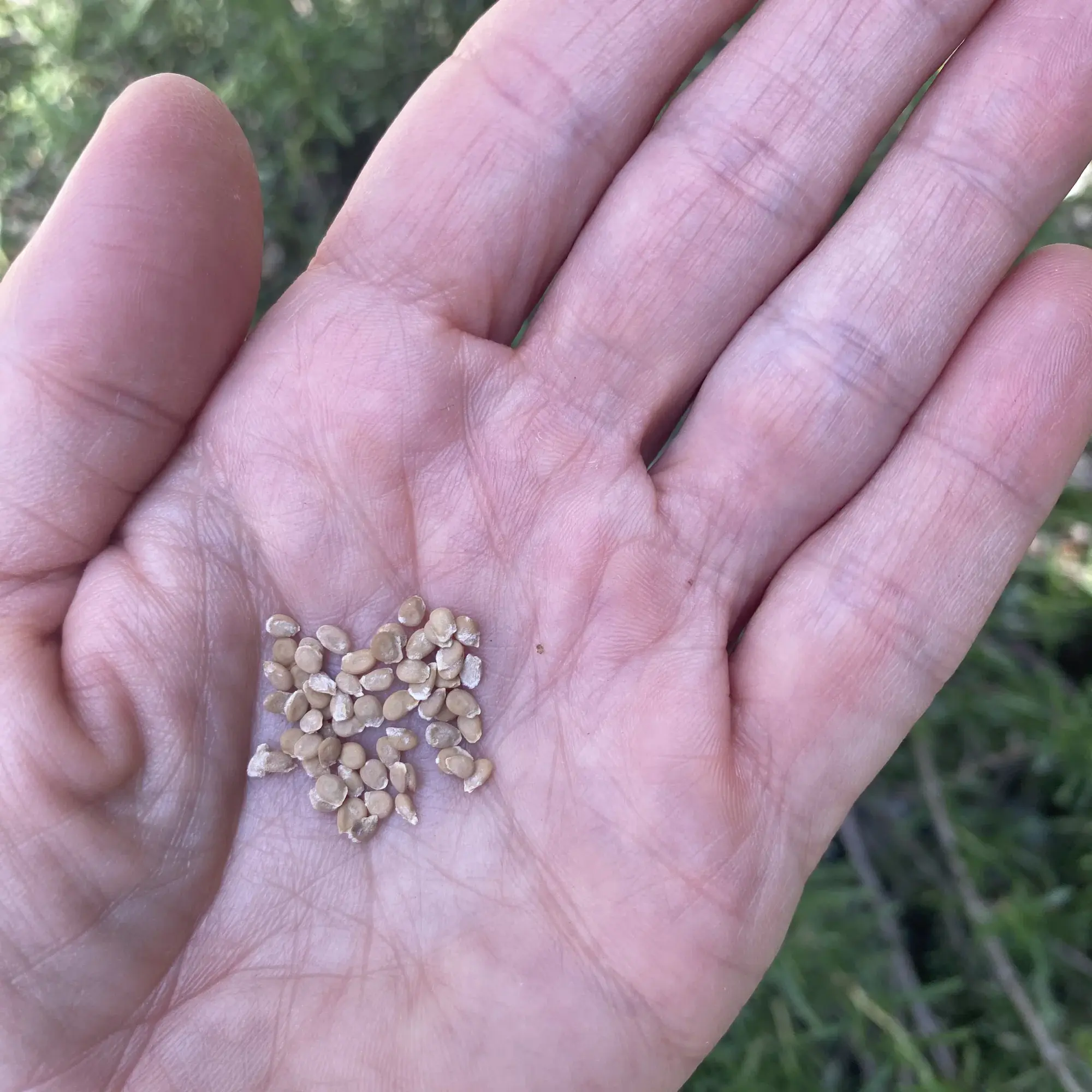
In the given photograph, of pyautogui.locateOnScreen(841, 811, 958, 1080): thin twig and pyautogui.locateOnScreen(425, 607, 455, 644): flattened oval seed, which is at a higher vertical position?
pyautogui.locateOnScreen(425, 607, 455, 644): flattened oval seed

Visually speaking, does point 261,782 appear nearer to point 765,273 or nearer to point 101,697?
point 101,697

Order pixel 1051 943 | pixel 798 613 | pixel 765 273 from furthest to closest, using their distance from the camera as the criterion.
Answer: pixel 1051 943, pixel 765 273, pixel 798 613

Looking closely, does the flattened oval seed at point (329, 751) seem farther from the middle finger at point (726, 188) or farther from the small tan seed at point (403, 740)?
the middle finger at point (726, 188)

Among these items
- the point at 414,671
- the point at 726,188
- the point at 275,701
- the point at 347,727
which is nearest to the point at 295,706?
the point at 275,701

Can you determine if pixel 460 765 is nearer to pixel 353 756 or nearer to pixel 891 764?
pixel 353 756

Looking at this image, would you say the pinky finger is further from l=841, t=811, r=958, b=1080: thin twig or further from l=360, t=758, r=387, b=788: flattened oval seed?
l=360, t=758, r=387, b=788: flattened oval seed

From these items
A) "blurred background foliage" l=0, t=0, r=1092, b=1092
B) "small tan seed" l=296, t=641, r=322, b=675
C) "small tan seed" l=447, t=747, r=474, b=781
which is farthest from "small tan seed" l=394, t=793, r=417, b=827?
"blurred background foliage" l=0, t=0, r=1092, b=1092

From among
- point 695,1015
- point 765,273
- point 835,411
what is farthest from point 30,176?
point 695,1015
